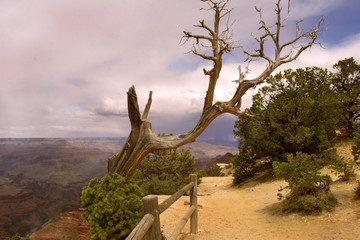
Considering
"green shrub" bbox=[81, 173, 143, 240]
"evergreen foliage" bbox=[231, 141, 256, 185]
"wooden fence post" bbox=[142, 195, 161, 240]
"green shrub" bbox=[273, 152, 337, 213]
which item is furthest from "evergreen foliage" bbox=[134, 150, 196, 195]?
"wooden fence post" bbox=[142, 195, 161, 240]

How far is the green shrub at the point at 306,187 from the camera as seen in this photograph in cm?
717

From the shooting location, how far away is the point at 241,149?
57.4 ft

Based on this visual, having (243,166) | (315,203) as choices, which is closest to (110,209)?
(315,203)

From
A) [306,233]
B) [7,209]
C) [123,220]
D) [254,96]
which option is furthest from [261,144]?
[7,209]

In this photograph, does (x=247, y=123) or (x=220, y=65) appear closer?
(x=220, y=65)

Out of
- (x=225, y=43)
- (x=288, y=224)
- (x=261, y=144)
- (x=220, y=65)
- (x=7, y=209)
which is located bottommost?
(x=7, y=209)

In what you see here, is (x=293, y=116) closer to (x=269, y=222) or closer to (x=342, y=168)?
(x=342, y=168)

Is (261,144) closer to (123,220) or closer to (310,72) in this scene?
(310,72)

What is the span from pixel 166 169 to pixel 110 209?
38.8 feet

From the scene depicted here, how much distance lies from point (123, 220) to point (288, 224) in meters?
4.54

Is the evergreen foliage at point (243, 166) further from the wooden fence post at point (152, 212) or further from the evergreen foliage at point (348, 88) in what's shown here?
the wooden fence post at point (152, 212)

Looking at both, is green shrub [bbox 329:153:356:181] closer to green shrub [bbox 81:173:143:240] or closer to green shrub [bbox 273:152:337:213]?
green shrub [bbox 273:152:337:213]

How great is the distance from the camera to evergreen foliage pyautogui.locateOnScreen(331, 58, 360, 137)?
1967 centimetres

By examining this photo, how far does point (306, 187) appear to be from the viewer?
768 cm
